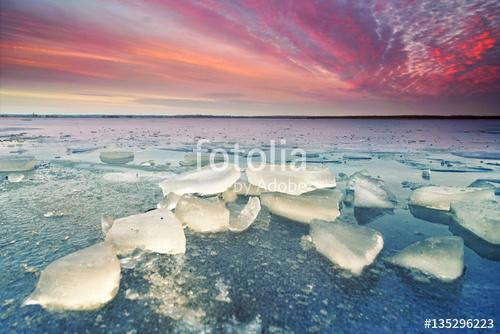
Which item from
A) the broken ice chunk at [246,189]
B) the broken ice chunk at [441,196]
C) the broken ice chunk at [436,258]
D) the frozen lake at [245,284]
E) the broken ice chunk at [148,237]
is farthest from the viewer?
the broken ice chunk at [246,189]

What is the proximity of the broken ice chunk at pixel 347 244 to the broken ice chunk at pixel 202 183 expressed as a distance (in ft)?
3.54

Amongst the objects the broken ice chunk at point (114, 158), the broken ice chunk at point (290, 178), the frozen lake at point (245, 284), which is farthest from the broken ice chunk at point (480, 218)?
the broken ice chunk at point (114, 158)

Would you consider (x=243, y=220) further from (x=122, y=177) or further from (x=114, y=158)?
(x=114, y=158)

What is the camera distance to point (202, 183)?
2.66 meters

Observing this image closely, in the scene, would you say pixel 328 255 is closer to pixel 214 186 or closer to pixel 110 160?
pixel 214 186

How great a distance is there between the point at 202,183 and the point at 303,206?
Result: 38.6 inches

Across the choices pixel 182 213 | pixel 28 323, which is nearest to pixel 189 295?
pixel 28 323

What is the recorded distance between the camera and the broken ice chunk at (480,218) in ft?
6.47

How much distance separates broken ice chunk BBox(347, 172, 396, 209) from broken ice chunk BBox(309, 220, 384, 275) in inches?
40.9

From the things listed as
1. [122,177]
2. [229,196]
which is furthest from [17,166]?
[229,196]

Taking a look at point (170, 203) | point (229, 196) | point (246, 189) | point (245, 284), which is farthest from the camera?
point (246, 189)

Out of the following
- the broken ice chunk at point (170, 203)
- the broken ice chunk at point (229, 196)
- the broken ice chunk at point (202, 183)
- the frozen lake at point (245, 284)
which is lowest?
the frozen lake at point (245, 284)

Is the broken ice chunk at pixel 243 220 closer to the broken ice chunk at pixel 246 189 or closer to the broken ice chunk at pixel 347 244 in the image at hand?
the broken ice chunk at pixel 347 244

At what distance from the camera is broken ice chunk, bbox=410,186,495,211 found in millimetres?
2543
